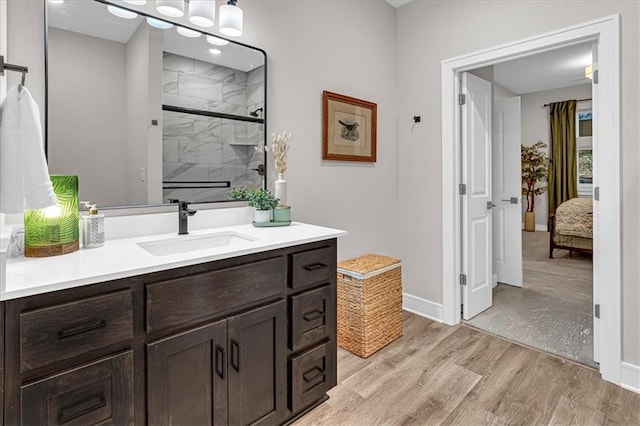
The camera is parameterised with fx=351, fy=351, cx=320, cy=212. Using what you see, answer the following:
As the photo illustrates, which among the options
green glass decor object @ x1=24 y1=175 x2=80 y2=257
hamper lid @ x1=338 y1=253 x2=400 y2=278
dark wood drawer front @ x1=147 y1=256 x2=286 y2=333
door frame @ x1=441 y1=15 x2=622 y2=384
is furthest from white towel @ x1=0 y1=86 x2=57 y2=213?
door frame @ x1=441 y1=15 x2=622 y2=384

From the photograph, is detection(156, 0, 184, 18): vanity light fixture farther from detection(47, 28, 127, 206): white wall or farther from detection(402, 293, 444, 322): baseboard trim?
detection(402, 293, 444, 322): baseboard trim

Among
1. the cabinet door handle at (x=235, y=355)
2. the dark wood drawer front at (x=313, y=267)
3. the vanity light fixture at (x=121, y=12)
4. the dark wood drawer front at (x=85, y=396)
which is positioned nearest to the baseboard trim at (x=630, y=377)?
the dark wood drawer front at (x=313, y=267)

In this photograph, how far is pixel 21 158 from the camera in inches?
42.4

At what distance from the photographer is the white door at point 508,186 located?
387 cm

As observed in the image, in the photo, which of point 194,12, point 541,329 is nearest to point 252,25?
point 194,12

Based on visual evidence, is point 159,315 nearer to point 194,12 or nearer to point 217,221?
point 217,221

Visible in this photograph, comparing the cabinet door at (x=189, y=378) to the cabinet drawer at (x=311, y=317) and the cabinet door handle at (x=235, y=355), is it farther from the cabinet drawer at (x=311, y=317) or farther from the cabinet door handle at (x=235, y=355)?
the cabinet drawer at (x=311, y=317)

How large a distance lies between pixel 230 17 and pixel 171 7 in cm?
31

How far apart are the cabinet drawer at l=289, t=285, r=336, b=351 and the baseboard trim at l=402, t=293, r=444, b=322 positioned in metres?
1.50

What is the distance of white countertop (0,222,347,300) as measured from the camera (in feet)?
3.34

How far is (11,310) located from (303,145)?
6.21ft

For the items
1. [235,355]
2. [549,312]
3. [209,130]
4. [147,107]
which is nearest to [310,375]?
[235,355]

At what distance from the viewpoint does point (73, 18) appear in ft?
5.26

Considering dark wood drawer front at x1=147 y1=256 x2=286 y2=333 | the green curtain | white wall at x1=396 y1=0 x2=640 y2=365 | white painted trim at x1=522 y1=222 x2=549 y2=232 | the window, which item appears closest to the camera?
dark wood drawer front at x1=147 y1=256 x2=286 y2=333
